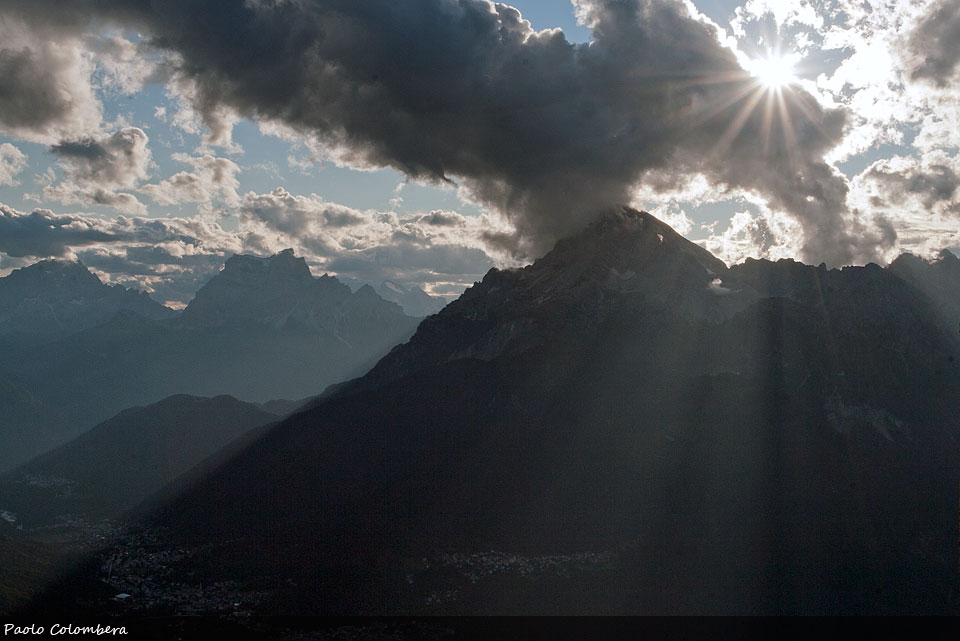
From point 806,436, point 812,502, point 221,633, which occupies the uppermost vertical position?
point 806,436

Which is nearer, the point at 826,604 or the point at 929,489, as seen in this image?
the point at 826,604

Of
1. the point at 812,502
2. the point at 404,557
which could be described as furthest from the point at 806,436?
the point at 404,557

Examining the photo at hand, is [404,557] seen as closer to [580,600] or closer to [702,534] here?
[580,600]

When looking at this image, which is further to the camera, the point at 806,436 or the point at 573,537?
the point at 806,436

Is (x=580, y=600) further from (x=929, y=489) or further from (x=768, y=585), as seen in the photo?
(x=929, y=489)

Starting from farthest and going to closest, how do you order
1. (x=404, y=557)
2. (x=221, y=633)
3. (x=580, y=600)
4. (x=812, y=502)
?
(x=812, y=502) → (x=404, y=557) → (x=580, y=600) → (x=221, y=633)

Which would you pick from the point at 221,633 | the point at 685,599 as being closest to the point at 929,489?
the point at 685,599

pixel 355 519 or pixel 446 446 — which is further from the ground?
pixel 446 446

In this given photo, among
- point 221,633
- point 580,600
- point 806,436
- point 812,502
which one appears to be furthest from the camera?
point 806,436

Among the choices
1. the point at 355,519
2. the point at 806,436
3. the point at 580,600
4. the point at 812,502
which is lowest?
the point at 580,600
